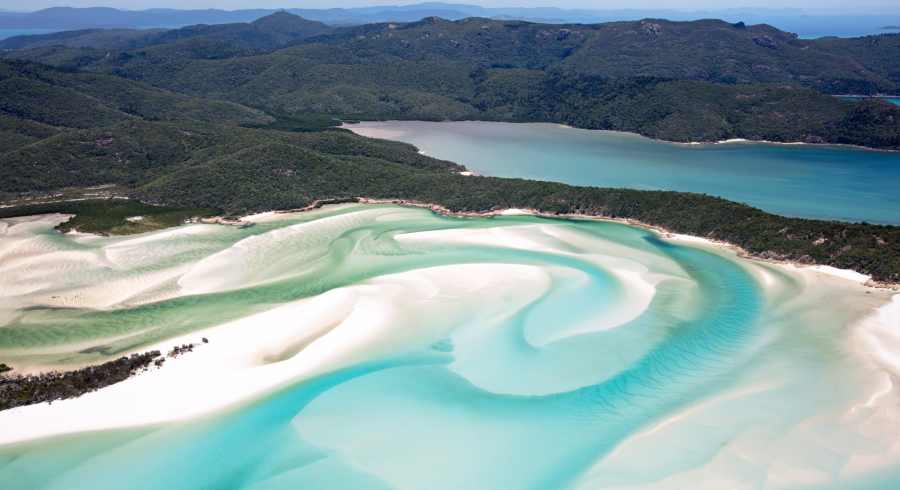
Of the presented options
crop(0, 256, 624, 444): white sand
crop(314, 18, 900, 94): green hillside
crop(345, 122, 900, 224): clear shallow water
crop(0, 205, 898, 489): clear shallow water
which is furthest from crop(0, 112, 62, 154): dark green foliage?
crop(314, 18, 900, 94): green hillside

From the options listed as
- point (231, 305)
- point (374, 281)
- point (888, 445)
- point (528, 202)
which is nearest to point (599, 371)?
point (888, 445)

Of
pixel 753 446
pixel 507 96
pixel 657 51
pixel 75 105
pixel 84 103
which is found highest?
pixel 657 51

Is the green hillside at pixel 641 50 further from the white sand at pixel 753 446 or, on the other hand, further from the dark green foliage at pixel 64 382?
the dark green foliage at pixel 64 382

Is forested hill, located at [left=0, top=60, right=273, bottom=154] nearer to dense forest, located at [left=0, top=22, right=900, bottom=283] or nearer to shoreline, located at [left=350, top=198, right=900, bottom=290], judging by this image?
dense forest, located at [left=0, top=22, right=900, bottom=283]

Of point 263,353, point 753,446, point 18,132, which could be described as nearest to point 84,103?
point 18,132

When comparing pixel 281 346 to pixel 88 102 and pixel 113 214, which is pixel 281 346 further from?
pixel 88 102

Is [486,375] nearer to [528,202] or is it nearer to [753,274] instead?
[753,274]
